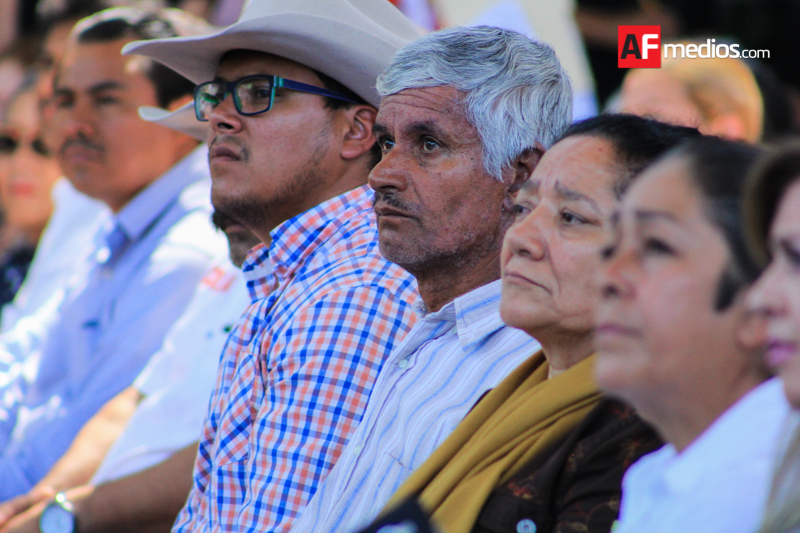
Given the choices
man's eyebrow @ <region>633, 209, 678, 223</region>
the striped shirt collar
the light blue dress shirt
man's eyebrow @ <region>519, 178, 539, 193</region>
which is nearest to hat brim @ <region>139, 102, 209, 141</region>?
the light blue dress shirt

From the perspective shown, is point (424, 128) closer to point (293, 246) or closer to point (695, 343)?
point (293, 246)

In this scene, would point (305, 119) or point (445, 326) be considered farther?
point (305, 119)

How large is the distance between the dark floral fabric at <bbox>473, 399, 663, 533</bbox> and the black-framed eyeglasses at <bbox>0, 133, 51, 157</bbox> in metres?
4.45

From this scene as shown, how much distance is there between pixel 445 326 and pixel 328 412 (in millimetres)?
354

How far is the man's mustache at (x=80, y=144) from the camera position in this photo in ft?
13.9

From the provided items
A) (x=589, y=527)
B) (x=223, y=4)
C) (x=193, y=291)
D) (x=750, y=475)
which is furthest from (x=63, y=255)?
(x=750, y=475)

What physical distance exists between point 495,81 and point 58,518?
199cm

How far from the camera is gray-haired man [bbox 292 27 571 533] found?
7.32 feet

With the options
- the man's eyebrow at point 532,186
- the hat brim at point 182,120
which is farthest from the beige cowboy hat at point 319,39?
the man's eyebrow at point 532,186

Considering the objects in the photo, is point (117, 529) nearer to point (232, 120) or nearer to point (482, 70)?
point (232, 120)

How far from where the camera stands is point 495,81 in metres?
2.34

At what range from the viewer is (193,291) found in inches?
149

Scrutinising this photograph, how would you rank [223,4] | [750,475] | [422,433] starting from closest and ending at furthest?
[750,475] → [422,433] → [223,4]

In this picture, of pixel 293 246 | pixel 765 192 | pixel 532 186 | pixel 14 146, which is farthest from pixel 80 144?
pixel 765 192
